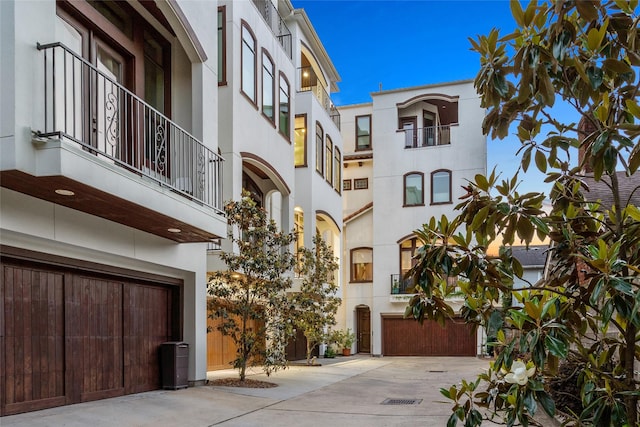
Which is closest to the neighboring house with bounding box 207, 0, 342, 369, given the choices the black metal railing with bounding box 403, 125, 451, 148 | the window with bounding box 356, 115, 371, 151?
the black metal railing with bounding box 403, 125, 451, 148

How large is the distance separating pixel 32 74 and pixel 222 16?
7.63 metres

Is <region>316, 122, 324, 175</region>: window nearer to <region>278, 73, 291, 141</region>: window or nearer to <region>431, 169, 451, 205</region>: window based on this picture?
<region>278, 73, 291, 141</region>: window

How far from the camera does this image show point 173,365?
404 inches

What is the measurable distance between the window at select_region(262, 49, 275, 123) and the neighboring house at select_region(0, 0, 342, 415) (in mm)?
271

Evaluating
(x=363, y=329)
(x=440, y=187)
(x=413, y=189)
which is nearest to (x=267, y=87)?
(x=413, y=189)

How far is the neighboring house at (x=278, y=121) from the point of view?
527 inches

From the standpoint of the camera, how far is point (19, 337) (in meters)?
7.30

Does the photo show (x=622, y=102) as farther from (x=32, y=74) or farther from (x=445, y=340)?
(x=445, y=340)

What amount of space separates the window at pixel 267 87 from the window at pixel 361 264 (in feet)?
43.1

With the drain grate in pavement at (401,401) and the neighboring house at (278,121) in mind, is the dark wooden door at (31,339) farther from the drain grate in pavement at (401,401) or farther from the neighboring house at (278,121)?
the drain grate in pavement at (401,401)

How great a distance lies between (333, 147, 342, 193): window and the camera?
23531mm

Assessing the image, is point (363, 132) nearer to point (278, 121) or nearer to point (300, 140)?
point (300, 140)

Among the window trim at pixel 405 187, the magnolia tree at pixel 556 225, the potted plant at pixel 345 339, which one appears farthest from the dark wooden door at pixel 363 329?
the magnolia tree at pixel 556 225

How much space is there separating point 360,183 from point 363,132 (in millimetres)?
2735
